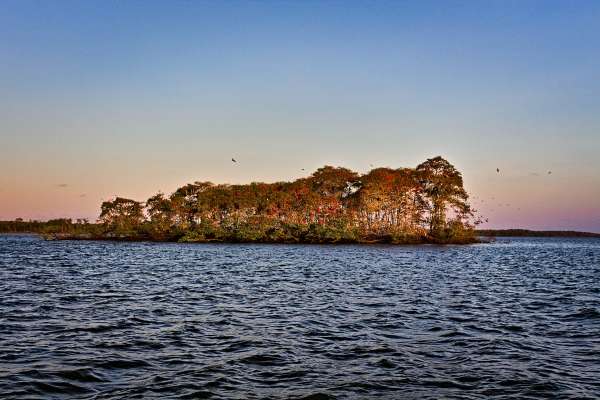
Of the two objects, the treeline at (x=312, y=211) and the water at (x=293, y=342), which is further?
the treeline at (x=312, y=211)

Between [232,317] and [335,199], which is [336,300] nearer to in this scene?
[232,317]

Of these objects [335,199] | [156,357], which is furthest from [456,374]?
[335,199]

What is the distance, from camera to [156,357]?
13.2 metres

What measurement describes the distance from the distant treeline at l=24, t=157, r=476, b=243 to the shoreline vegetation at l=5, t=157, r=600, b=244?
0.62 ft

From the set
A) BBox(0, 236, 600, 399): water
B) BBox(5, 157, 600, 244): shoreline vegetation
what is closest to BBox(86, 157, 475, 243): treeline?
BBox(5, 157, 600, 244): shoreline vegetation

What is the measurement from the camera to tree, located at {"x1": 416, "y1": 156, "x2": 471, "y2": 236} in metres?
102

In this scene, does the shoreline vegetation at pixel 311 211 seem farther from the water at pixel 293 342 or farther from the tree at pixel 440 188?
the water at pixel 293 342

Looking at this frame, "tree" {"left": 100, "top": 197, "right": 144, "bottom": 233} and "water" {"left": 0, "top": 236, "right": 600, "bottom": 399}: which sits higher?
"tree" {"left": 100, "top": 197, "right": 144, "bottom": 233}

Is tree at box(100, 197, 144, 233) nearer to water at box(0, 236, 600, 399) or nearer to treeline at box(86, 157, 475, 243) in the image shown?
treeline at box(86, 157, 475, 243)

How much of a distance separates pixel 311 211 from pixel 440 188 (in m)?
29.2

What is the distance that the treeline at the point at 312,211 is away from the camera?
4151 inches

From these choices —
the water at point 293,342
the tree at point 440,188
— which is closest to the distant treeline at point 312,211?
the tree at point 440,188

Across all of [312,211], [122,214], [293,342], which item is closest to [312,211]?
[312,211]

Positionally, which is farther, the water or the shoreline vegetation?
the shoreline vegetation
